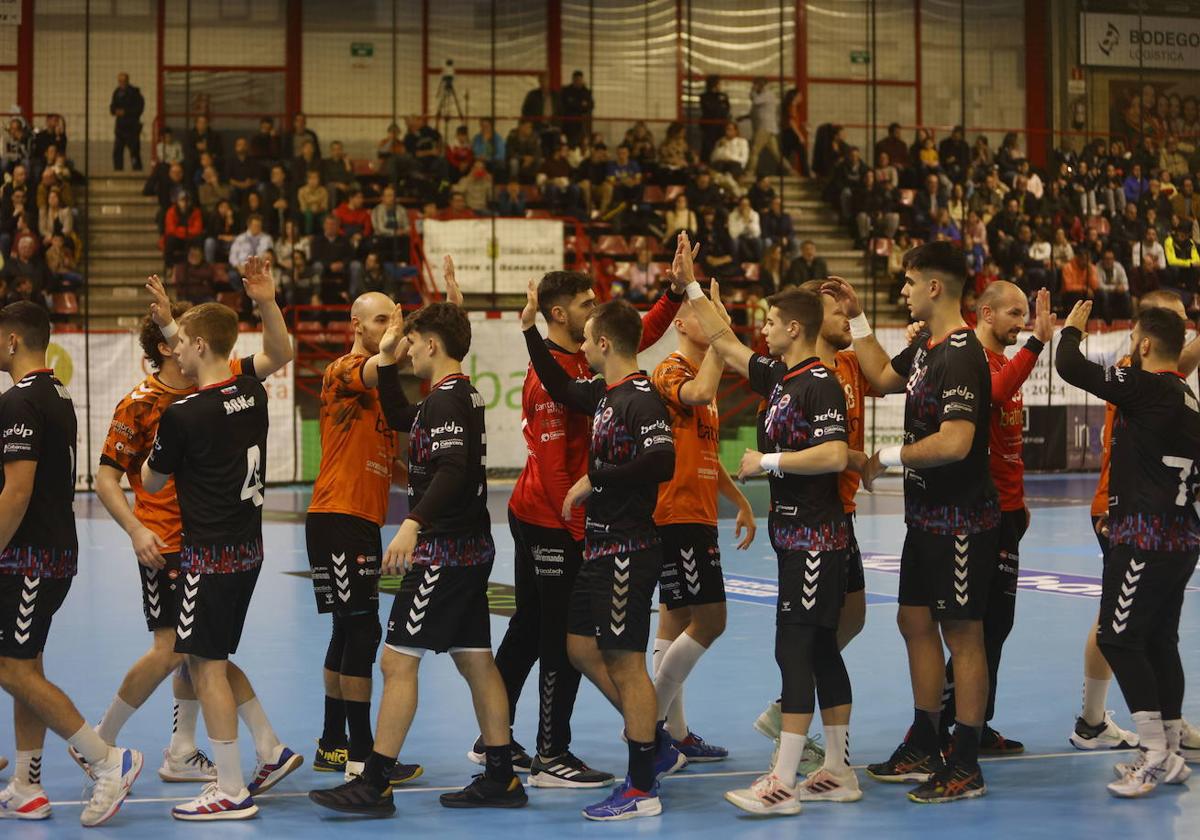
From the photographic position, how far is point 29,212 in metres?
22.9

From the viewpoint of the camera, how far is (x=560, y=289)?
7340mm

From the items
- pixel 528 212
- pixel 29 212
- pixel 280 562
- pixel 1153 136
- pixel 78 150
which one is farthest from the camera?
pixel 1153 136

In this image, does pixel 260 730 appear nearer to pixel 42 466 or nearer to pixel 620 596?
pixel 42 466

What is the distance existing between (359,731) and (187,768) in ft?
2.74

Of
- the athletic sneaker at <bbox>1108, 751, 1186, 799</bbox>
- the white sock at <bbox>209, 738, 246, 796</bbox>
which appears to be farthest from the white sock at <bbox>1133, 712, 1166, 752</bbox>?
the white sock at <bbox>209, 738, 246, 796</bbox>

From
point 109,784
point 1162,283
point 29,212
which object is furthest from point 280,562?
point 1162,283

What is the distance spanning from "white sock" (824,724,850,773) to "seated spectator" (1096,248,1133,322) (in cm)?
1976

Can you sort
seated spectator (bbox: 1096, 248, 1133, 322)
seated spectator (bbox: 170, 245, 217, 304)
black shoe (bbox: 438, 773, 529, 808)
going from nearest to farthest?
black shoe (bbox: 438, 773, 529, 808), seated spectator (bbox: 170, 245, 217, 304), seated spectator (bbox: 1096, 248, 1133, 322)

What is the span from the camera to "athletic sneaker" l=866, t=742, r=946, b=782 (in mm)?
7062

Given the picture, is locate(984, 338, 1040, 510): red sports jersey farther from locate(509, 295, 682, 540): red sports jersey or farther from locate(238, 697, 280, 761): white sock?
locate(238, 697, 280, 761): white sock

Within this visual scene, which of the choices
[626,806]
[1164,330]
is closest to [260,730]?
[626,806]

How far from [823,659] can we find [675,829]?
963mm

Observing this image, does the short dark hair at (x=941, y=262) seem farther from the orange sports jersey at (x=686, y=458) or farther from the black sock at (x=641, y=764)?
the black sock at (x=641, y=764)

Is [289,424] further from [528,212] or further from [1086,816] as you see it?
[1086,816]
